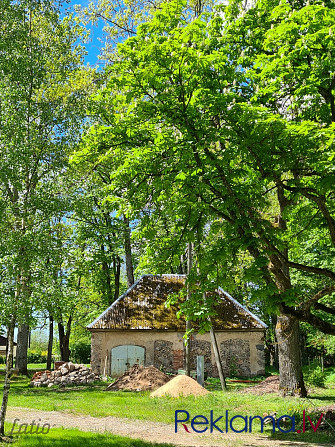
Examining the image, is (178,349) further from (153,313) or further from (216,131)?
(216,131)

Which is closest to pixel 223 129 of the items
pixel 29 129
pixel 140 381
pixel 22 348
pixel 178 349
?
pixel 29 129

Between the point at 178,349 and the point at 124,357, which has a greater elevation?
the point at 178,349

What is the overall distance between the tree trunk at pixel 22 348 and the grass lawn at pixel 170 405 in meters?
6.67

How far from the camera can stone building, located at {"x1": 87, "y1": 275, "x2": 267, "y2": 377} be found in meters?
25.0

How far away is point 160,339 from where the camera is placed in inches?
1002

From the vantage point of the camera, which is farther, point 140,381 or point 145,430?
point 140,381

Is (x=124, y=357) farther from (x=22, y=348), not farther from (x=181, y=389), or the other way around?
(x=181, y=389)

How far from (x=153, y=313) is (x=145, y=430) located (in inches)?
607

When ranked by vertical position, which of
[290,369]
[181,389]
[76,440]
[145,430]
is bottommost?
[145,430]

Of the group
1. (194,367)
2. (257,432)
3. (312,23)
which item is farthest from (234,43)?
(194,367)

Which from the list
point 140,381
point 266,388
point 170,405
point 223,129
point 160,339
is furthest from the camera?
point 160,339

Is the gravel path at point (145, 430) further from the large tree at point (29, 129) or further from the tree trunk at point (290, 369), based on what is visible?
the tree trunk at point (290, 369)

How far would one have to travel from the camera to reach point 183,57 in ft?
24.7

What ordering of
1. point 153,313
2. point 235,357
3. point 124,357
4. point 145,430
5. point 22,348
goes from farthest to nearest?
point 153,313, point 235,357, point 22,348, point 124,357, point 145,430
